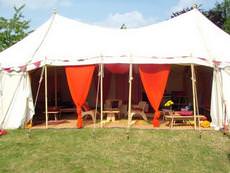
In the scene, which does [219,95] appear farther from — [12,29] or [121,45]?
[12,29]

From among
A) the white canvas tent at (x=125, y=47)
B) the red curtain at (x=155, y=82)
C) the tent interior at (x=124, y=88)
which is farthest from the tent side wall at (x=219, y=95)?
the tent interior at (x=124, y=88)

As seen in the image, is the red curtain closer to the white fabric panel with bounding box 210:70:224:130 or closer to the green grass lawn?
the green grass lawn

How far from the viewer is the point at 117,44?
36.3 feet

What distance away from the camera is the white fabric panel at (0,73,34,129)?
32.8 ft

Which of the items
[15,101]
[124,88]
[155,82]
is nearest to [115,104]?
[124,88]

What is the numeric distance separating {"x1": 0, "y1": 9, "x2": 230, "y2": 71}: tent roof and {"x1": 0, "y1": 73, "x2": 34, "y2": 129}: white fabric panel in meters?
0.39

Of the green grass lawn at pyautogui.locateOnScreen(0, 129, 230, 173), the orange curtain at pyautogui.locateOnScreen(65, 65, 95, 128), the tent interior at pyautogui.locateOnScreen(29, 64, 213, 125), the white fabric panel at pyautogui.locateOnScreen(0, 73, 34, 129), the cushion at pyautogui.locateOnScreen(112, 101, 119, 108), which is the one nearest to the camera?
the green grass lawn at pyautogui.locateOnScreen(0, 129, 230, 173)

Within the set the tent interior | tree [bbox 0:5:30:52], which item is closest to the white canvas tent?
the tent interior

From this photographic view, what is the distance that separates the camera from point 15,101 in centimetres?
1004

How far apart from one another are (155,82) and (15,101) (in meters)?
4.14

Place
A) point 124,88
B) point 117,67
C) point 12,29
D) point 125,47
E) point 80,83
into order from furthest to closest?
1. point 12,29
2. point 124,88
3. point 117,67
4. point 125,47
5. point 80,83

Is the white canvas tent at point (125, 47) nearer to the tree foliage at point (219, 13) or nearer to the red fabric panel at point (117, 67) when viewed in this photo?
the red fabric panel at point (117, 67)

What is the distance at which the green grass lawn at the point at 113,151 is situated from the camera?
6609mm

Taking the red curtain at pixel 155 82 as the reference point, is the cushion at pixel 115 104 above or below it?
below
